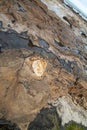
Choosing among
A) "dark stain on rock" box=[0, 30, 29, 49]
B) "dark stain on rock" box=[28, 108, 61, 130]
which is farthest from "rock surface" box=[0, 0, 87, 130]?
"dark stain on rock" box=[28, 108, 61, 130]

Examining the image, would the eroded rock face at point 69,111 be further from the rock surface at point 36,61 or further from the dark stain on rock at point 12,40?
the dark stain on rock at point 12,40

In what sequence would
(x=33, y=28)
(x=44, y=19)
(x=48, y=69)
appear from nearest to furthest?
(x=48, y=69), (x=33, y=28), (x=44, y=19)

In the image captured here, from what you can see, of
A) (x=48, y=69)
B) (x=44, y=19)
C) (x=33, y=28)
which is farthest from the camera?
(x=44, y=19)

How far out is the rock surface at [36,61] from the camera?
24.7 ft

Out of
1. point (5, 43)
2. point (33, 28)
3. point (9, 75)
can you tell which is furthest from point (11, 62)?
point (33, 28)

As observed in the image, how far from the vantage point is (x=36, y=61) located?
7922mm

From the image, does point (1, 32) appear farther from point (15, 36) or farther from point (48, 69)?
point (48, 69)

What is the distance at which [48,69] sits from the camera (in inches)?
380

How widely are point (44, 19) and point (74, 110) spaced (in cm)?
559

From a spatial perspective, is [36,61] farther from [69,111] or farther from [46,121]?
[69,111]

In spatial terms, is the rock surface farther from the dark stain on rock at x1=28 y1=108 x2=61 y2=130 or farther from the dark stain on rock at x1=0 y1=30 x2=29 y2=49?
→ the dark stain on rock at x1=28 y1=108 x2=61 y2=130

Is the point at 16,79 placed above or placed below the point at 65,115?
above

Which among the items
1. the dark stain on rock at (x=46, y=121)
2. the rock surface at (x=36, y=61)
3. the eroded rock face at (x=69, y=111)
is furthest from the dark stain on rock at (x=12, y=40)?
the dark stain on rock at (x=46, y=121)

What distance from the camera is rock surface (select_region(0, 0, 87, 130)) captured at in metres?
7.52
